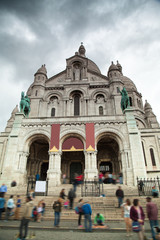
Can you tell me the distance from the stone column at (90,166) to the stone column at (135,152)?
3829 mm

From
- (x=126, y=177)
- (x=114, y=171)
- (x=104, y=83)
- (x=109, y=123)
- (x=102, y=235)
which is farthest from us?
(x=104, y=83)

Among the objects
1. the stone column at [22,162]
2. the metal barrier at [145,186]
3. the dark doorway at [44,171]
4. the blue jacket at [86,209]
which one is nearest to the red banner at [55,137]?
the stone column at [22,162]

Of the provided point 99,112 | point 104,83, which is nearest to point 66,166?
point 99,112

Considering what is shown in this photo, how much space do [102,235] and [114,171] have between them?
15.8 metres

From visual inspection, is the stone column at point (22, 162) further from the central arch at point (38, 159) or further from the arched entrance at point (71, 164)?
the arched entrance at point (71, 164)

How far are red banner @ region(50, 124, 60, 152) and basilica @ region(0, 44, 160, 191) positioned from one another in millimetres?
22

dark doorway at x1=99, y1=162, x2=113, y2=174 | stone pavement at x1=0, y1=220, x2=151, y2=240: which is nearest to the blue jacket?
stone pavement at x1=0, y1=220, x2=151, y2=240

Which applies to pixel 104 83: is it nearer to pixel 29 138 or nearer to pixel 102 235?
pixel 29 138

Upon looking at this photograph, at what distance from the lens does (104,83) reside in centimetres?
2914

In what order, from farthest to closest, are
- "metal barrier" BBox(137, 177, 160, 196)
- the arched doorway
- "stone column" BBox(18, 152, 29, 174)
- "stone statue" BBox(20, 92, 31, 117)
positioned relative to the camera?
the arched doorway → "stone statue" BBox(20, 92, 31, 117) → "stone column" BBox(18, 152, 29, 174) → "metal barrier" BBox(137, 177, 160, 196)

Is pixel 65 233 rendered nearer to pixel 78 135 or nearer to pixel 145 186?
pixel 145 186

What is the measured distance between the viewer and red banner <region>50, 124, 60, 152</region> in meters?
18.5

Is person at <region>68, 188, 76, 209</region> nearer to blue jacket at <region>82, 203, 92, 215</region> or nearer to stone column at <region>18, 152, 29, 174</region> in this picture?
blue jacket at <region>82, 203, 92, 215</region>

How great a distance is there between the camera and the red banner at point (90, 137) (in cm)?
1826
